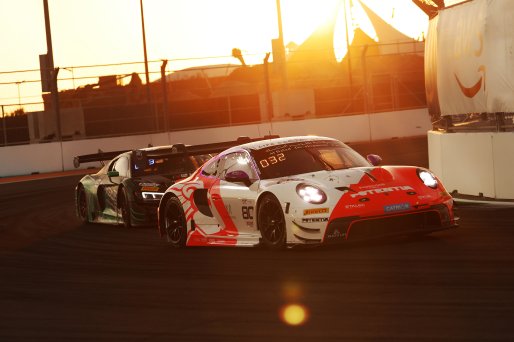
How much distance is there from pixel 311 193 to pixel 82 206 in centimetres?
821

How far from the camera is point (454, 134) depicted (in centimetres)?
1900

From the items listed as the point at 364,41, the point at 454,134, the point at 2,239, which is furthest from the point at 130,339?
the point at 364,41

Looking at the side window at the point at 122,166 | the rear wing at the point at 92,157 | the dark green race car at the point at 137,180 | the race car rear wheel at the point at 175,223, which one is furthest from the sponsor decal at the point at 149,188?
the race car rear wheel at the point at 175,223

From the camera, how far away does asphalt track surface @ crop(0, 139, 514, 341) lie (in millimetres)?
7941

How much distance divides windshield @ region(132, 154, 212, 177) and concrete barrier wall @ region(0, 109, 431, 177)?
72.8ft

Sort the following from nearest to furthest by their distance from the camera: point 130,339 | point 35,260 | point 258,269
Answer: point 130,339 → point 258,269 → point 35,260

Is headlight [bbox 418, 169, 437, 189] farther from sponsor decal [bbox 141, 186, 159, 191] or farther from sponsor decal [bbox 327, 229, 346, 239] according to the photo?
sponsor decal [bbox 141, 186, 159, 191]

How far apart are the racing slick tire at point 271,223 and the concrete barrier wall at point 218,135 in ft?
90.7

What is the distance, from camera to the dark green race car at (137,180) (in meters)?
17.4

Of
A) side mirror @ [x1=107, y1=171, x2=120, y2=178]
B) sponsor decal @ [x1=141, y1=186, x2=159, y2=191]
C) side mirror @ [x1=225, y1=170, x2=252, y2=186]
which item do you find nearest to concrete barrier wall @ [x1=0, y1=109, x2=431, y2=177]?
side mirror @ [x1=107, y1=171, x2=120, y2=178]

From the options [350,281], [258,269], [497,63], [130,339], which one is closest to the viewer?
[130,339]

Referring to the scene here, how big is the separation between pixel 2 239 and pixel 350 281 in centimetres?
867

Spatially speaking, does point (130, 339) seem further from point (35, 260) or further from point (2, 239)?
point (2, 239)

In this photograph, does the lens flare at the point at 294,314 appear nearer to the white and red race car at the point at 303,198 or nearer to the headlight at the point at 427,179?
the white and red race car at the point at 303,198
